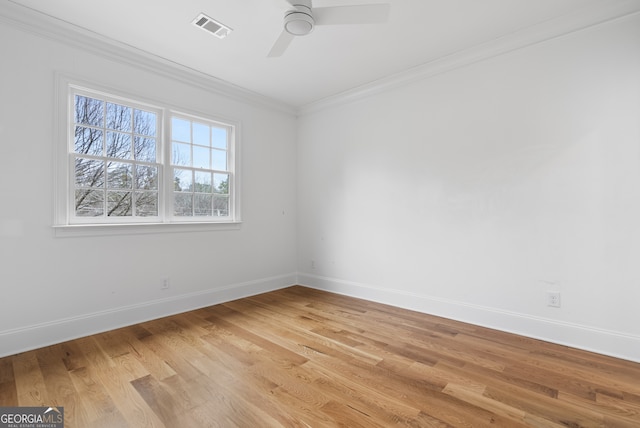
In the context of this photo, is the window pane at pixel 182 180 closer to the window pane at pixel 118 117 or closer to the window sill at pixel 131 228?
the window sill at pixel 131 228

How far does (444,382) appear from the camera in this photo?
6.48ft

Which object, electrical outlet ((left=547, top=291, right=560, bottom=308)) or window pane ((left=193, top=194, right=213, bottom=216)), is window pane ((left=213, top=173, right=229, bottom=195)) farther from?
electrical outlet ((left=547, top=291, right=560, bottom=308))

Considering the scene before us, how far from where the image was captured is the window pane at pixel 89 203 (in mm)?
2754

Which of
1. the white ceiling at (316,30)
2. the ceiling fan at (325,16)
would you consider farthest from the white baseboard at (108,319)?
the ceiling fan at (325,16)

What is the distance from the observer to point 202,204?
12.2ft

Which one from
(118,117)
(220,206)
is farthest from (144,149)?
(220,206)

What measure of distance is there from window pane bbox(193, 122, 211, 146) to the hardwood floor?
7.15ft

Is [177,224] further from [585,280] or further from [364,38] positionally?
[585,280]

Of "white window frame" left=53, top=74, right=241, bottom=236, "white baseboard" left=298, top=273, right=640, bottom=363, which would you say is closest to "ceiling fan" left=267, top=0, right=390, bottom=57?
"white window frame" left=53, top=74, right=241, bottom=236

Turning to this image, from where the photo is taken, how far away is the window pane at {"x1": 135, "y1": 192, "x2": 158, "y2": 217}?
124 inches

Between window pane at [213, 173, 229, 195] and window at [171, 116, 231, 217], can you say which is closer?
window at [171, 116, 231, 217]

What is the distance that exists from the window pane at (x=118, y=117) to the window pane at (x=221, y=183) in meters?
1.10

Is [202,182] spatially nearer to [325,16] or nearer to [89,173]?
[89,173]

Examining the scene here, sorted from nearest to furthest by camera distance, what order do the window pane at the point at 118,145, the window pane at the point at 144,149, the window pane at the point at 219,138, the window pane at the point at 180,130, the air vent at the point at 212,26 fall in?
the air vent at the point at 212,26 < the window pane at the point at 118,145 < the window pane at the point at 144,149 < the window pane at the point at 180,130 < the window pane at the point at 219,138
